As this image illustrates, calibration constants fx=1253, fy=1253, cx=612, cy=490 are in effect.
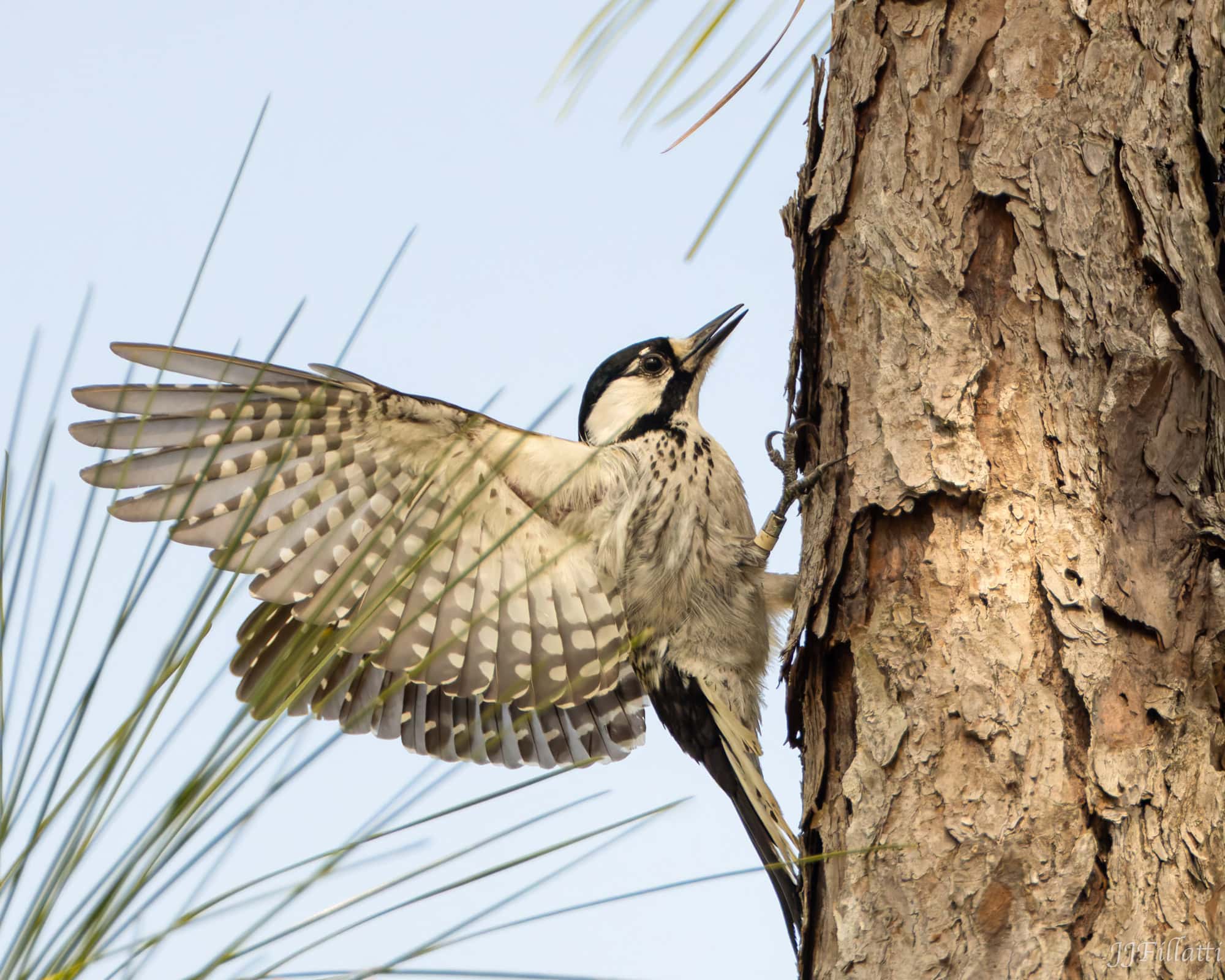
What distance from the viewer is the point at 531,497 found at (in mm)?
3166

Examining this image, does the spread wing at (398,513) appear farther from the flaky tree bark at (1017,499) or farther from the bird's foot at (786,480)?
the flaky tree bark at (1017,499)

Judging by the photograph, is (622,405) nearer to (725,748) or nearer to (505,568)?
(505,568)

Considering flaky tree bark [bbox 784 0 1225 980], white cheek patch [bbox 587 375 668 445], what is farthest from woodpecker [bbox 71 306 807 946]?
flaky tree bark [bbox 784 0 1225 980]

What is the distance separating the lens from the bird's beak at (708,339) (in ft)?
12.0

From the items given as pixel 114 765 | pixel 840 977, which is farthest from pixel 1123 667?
pixel 114 765

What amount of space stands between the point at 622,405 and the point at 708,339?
0.32m

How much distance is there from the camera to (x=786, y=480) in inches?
106

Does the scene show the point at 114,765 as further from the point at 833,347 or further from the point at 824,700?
the point at 833,347

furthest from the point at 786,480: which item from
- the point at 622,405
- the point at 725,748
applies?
the point at 622,405

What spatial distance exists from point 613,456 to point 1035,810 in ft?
5.65

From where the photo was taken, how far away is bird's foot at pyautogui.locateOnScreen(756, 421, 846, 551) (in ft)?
7.40

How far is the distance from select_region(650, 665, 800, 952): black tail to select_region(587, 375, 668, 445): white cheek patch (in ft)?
2.66

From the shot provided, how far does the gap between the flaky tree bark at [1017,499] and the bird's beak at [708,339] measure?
4.72ft
